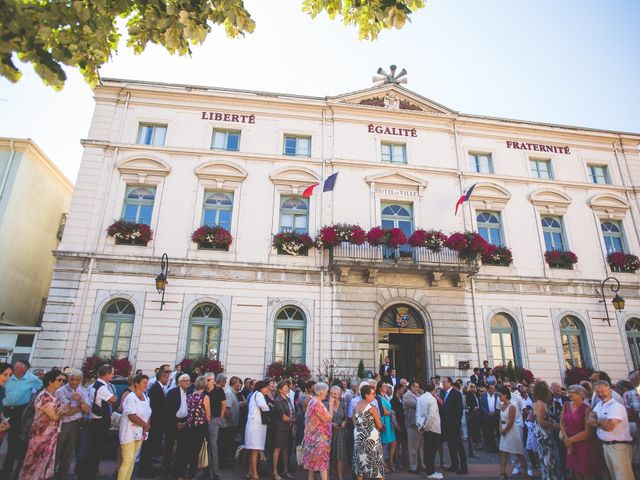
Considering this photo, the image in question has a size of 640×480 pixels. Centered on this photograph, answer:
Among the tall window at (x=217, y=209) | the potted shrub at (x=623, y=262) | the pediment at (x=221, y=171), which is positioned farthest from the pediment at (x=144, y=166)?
the potted shrub at (x=623, y=262)

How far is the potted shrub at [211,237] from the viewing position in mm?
15109

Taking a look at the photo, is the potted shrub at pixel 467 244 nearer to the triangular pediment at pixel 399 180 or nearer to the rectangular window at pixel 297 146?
the triangular pediment at pixel 399 180

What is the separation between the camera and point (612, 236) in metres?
18.5

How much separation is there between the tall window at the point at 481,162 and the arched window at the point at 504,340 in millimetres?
6863

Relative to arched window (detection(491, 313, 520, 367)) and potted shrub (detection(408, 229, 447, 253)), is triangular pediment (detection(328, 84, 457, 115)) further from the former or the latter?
arched window (detection(491, 313, 520, 367))

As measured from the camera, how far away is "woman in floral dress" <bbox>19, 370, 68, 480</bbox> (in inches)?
229

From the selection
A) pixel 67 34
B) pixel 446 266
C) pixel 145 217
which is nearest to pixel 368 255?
pixel 446 266

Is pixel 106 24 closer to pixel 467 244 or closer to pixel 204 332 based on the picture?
pixel 204 332

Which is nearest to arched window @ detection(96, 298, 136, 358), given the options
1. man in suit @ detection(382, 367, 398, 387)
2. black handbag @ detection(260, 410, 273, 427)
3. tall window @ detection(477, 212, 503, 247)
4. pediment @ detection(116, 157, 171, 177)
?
pediment @ detection(116, 157, 171, 177)

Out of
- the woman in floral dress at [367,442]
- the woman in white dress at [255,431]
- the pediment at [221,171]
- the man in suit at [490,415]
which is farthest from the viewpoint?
the pediment at [221,171]

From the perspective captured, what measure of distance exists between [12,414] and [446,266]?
44.0 ft

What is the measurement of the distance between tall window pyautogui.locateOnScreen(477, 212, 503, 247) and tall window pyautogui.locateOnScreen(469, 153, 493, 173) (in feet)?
7.43

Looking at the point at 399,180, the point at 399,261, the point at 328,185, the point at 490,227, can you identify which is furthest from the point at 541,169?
the point at 328,185

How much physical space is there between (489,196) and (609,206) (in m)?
6.15
